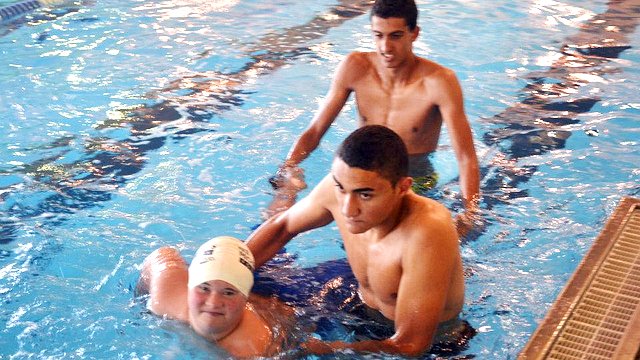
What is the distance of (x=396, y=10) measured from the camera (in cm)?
434

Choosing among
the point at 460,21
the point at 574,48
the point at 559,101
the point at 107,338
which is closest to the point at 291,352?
the point at 107,338

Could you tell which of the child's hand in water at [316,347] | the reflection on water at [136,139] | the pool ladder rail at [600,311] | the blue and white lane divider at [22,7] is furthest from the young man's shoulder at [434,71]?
the blue and white lane divider at [22,7]

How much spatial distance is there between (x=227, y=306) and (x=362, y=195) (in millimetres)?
690

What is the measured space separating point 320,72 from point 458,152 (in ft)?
11.5

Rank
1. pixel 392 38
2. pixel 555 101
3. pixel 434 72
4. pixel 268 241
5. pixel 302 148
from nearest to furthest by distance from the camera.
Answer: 1. pixel 268 241
2. pixel 392 38
3. pixel 434 72
4. pixel 302 148
5. pixel 555 101

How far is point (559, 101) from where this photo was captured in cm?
697

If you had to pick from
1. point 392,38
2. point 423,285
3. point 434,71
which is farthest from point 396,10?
point 423,285

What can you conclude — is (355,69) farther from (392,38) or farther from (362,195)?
(362,195)

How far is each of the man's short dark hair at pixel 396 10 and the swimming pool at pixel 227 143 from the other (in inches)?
40.9

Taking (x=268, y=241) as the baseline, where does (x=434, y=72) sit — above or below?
above

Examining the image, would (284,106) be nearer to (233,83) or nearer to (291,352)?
(233,83)

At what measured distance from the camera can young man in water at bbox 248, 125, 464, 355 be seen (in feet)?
9.77

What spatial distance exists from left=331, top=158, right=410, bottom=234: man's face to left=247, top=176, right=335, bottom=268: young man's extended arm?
1.83 ft

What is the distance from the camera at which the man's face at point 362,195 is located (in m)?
2.96
